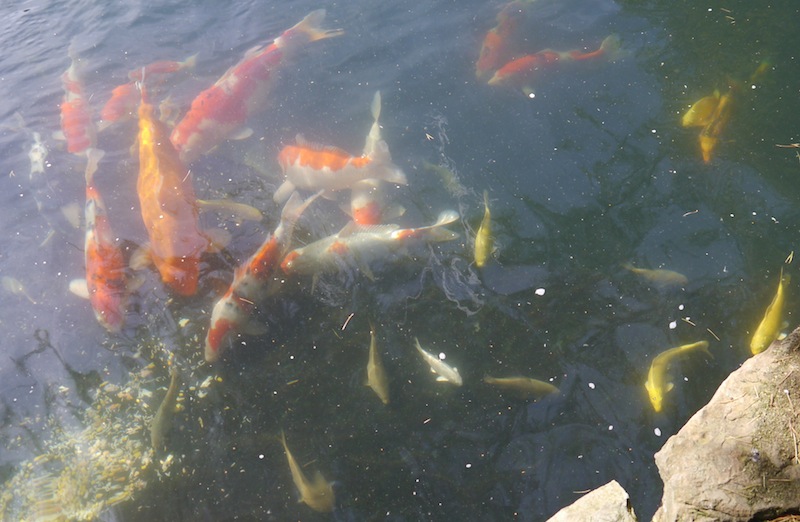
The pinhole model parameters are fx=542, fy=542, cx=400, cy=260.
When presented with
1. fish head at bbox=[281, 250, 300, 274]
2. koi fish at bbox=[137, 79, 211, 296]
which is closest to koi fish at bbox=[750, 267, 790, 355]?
fish head at bbox=[281, 250, 300, 274]

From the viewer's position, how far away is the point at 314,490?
3830 mm

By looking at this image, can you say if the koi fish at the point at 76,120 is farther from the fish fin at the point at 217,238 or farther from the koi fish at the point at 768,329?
the koi fish at the point at 768,329

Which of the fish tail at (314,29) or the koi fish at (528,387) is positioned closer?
the koi fish at (528,387)

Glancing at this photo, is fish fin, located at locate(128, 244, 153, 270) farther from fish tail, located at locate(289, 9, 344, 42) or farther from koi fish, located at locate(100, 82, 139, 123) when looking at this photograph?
fish tail, located at locate(289, 9, 344, 42)

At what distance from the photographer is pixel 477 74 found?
639cm

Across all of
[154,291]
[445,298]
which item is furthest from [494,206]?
[154,291]

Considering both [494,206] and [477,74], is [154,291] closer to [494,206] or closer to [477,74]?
[494,206]

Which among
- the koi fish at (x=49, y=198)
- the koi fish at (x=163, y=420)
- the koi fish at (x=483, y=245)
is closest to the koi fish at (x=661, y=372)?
the koi fish at (x=483, y=245)

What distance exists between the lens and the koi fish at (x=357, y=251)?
16.3 ft

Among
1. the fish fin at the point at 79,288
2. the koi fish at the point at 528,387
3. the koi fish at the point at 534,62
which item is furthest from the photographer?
the koi fish at the point at 534,62

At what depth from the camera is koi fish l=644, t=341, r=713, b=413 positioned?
3.80m

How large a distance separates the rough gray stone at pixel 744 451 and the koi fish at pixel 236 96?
5.42m

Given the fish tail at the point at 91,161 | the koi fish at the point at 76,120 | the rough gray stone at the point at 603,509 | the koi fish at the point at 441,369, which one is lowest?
the koi fish at the point at 441,369

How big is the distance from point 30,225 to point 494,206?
4.98 m
